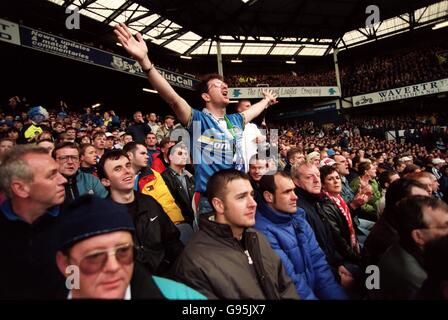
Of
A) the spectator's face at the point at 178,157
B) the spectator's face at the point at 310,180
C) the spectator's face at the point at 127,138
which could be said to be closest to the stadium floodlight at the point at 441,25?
the spectator's face at the point at 127,138

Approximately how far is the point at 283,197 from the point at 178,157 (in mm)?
1961

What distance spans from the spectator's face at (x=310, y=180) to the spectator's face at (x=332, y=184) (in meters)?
0.50

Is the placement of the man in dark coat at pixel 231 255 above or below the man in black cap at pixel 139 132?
below

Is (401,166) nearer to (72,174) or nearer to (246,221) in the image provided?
(246,221)

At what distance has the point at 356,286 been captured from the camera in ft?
8.40

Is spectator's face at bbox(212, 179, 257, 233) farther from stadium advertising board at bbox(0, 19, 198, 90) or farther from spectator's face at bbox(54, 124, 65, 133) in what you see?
stadium advertising board at bbox(0, 19, 198, 90)

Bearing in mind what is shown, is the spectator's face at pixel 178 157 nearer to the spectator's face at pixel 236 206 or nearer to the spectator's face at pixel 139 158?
the spectator's face at pixel 139 158

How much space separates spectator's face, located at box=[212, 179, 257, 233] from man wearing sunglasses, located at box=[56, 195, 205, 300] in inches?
29.6

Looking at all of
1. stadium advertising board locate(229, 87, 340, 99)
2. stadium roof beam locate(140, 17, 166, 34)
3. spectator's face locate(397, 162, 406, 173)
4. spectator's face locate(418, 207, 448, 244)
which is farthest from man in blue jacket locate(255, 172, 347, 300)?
stadium advertising board locate(229, 87, 340, 99)

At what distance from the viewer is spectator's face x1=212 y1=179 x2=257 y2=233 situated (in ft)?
6.53

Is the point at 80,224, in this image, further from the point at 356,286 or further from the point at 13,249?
the point at 356,286

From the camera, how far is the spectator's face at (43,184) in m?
2.01
